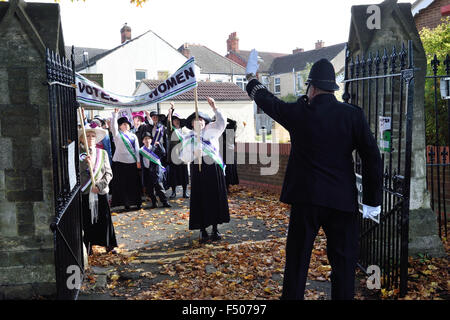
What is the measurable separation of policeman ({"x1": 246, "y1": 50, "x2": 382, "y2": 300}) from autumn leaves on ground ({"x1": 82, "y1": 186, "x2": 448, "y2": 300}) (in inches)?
46.3

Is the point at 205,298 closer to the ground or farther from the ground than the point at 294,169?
closer to the ground

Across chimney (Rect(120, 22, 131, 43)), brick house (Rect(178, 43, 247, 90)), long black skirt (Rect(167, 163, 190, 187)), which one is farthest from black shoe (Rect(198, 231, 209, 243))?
brick house (Rect(178, 43, 247, 90))

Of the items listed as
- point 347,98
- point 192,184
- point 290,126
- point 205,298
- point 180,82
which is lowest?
point 205,298

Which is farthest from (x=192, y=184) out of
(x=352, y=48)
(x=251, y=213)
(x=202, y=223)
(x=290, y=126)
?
(x=290, y=126)

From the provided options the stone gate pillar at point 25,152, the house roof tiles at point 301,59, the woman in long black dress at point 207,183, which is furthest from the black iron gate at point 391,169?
the house roof tiles at point 301,59

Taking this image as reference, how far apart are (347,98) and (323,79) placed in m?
1.82

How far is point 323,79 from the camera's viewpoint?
363 cm

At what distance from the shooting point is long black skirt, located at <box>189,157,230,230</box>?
23.0 ft

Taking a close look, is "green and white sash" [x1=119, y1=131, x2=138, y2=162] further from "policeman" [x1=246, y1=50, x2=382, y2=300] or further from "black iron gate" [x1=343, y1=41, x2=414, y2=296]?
"policeman" [x1=246, y1=50, x2=382, y2=300]

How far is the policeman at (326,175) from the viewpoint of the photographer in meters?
3.49

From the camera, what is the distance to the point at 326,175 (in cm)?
352

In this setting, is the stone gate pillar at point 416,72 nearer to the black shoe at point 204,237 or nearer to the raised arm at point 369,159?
the raised arm at point 369,159

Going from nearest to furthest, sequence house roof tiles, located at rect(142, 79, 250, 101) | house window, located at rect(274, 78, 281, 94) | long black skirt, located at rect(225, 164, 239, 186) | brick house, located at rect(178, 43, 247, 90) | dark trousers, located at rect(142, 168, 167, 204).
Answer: dark trousers, located at rect(142, 168, 167, 204) → long black skirt, located at rect(225, 164, 239, 186) → house roof tiles, located at rect(142, 79, 250, 101) → brick house, located at rect(178, 43, 247, 90) → house window, located at rect(274, 78, 281, 94)
